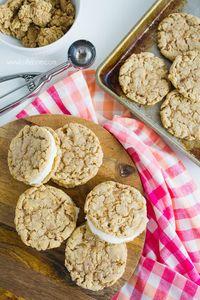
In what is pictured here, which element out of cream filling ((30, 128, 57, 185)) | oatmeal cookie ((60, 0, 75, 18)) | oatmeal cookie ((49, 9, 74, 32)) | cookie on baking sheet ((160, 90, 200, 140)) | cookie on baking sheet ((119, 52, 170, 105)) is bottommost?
cream filling ((30, 128, 57, 185))

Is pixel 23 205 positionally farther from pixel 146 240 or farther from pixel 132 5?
pixel 132 5

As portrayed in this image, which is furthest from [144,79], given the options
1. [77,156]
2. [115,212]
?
[115,212]

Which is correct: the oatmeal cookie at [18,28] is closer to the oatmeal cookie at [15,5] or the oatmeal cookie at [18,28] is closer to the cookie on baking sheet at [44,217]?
the oatmeal cookie at [15,5]

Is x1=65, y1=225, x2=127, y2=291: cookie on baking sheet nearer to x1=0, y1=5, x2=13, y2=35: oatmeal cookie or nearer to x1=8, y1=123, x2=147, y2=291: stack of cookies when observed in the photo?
x1=8, y1=123, x2=147, y2=291: stack of cookies

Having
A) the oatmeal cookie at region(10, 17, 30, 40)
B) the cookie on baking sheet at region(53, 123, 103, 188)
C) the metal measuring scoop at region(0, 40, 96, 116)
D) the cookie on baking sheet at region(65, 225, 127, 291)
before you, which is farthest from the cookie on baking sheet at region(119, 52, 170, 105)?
the cookie on baking sheet at region(65, 225, 127, 291)

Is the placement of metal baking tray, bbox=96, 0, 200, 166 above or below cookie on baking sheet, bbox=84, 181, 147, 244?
above

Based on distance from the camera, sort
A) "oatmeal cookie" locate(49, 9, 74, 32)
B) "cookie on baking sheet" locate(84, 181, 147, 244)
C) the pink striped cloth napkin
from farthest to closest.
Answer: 1. "oatmeal cookie" locate(49, 9, 74, 32)
2. the pink striped cloth napkin
3. "cookie on baking sheet" locate(84, 181, 147, 244)
